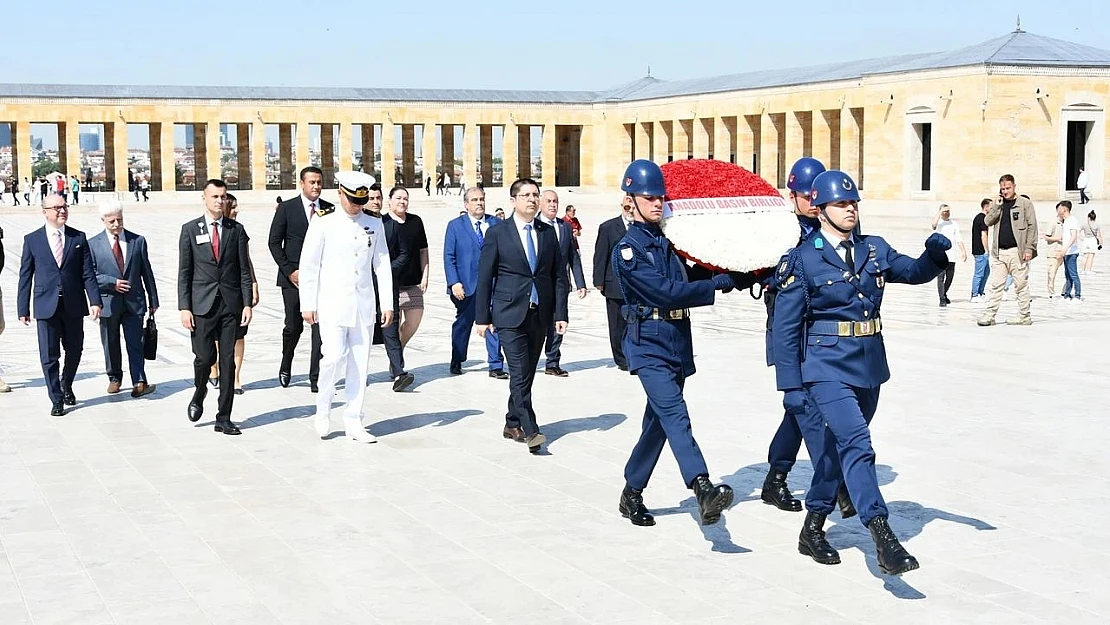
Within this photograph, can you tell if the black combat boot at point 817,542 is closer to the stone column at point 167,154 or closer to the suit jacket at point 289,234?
the suit jacket at point 289,234

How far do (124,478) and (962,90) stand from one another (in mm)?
41536

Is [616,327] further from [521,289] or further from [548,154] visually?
[548,154]

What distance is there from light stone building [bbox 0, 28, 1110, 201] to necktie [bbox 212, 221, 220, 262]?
3898 cm

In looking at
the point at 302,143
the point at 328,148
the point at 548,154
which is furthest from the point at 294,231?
the point at 548,154

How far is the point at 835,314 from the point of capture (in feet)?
19.0

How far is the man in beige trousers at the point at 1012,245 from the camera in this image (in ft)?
48.4

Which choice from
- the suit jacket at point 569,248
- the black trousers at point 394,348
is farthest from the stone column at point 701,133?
the black trousers at point 394,348

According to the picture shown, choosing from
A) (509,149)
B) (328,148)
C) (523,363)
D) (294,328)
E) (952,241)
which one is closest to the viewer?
(523,363)

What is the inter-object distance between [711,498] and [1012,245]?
398 inches

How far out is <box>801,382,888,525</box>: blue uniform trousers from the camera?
18.0 ft

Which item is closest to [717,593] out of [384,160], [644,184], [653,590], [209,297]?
[653,590]

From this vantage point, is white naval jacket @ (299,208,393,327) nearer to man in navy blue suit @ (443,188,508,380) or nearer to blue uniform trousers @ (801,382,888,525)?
man in navy blue suit @ (443,188,508,380)

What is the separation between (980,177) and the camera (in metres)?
45.0

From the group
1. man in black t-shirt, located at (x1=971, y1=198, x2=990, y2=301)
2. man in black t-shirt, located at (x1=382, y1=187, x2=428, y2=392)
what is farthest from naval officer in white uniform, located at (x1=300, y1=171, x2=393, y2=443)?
man in black t-shirt, located at (x1=971, y1=198, x2=990, y2=301)
